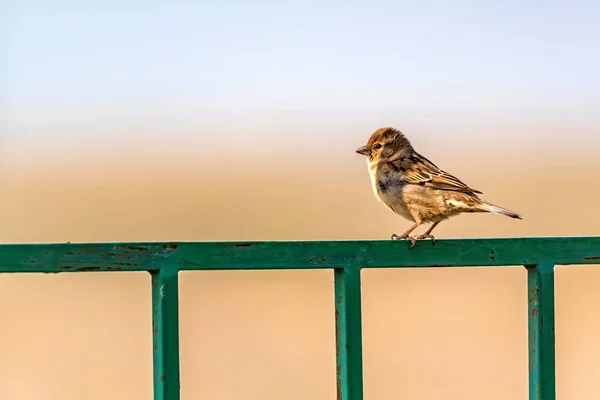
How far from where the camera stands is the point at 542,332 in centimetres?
294

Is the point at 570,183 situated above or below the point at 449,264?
above

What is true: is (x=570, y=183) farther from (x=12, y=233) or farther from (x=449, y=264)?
(x=449, y=264)

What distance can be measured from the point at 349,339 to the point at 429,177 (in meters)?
3.93

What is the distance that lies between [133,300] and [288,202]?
1359cm

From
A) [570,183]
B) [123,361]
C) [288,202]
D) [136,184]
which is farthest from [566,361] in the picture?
[136,184]

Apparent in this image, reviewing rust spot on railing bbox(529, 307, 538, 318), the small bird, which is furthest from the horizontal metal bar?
the small bird

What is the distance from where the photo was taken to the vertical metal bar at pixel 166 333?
261 centimetres

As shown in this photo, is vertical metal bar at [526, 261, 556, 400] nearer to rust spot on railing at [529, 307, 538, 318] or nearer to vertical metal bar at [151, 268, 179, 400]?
rust spot on railing at [529, 307, 538, 318]

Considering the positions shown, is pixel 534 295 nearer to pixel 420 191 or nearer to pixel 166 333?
pixel 166 333

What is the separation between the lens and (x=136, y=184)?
34.7 meters

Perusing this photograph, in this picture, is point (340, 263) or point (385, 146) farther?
point (385, 146)

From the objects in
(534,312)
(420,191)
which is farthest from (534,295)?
(420,191)

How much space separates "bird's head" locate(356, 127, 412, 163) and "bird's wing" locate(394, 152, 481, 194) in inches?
6.7

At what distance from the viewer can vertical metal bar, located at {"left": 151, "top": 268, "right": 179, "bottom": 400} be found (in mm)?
2613
